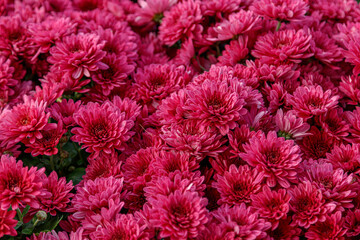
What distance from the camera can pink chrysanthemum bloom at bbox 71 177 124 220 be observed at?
1.41m

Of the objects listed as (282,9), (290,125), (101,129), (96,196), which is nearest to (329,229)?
(290,125)

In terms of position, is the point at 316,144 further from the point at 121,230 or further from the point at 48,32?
the point at 48,32

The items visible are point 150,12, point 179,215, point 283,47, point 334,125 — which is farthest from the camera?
point 150,12

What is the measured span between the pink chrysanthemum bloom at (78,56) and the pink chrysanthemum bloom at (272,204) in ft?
3.17

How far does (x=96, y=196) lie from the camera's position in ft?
4.62

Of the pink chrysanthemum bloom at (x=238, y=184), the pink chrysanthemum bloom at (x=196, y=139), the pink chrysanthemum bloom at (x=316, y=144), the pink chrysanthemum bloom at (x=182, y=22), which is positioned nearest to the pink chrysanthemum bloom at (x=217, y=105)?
the pink chrysanthemum bloom at (x=196, y=139)

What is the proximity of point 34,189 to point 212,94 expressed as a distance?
2.41 ft

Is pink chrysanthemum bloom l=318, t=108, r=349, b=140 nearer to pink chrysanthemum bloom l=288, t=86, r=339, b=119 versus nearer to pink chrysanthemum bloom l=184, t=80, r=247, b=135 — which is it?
pink chrysanthemum bloom l=288, t=86, r=339, b=119

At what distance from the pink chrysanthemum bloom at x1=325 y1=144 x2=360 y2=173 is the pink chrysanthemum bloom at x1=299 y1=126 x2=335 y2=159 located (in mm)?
87

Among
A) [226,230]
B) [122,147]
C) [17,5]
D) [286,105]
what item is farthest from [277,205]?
[17,5]

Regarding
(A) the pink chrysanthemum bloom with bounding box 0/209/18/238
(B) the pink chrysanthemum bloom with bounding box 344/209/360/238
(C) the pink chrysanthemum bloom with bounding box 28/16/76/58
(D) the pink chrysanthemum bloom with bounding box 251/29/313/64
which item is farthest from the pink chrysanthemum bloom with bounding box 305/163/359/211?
(C) the pink chrysanthemum bloom with bounding box 28/16/76/58

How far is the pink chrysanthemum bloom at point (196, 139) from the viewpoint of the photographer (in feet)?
4.74

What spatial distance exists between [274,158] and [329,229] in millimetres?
306

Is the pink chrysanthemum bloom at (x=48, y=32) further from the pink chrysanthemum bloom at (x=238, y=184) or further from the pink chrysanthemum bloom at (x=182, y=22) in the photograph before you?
the pink chrysanthemum bloom at (x=238, y=184)
